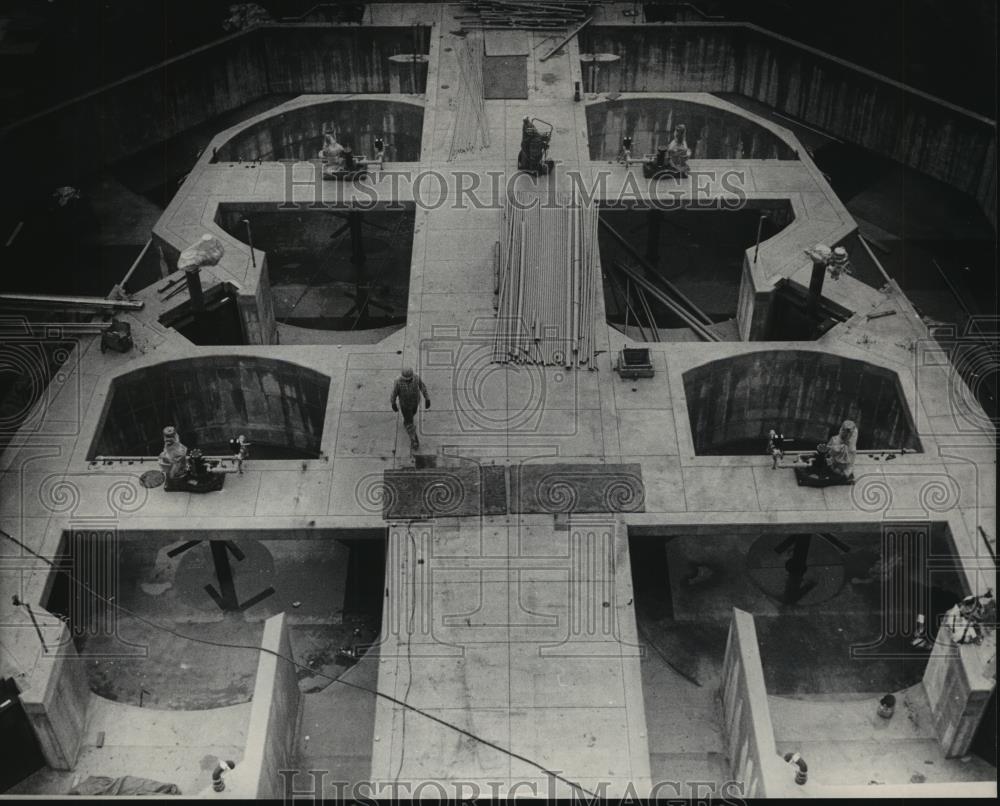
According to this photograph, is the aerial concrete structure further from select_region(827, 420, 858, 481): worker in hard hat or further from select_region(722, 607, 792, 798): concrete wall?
select_region(827, 420, 858, 481): worker in hard hat

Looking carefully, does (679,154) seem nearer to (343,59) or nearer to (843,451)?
(843,451)

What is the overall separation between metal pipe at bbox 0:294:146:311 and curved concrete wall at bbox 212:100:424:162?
10999mm

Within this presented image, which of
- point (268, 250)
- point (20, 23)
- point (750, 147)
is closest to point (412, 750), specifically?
point (268, 250)

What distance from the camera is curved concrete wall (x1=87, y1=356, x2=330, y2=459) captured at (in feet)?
92.0

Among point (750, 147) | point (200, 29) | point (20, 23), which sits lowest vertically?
point (750, 147)

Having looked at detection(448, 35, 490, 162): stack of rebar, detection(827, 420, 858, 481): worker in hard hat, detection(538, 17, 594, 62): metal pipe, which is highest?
detection(538, 17, 594, 62): metal pipe

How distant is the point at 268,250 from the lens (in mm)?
40000

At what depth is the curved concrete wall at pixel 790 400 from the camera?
28.1 m

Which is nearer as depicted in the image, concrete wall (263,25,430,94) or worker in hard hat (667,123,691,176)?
worker in hard hat (667,123,691,176)

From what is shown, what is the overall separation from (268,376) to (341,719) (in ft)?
29.2

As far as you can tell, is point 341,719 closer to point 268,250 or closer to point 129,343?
point 129,343

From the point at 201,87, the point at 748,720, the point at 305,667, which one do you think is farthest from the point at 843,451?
the point at 201,87

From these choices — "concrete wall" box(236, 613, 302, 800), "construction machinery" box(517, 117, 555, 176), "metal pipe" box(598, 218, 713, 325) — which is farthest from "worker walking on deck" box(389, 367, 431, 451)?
"construction machinery" box(517, 117, 555, 176)

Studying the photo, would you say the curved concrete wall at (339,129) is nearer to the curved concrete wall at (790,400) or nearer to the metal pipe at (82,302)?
the metal pipe at (82,302)
